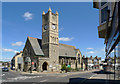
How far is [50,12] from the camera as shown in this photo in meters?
52.0

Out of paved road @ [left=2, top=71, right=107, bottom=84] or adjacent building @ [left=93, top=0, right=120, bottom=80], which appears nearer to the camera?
adjacent building @ [left=93, top=0, right=120, bottom=80]

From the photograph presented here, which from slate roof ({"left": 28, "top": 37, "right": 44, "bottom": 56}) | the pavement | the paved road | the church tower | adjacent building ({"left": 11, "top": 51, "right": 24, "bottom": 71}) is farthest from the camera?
adjacent building ({"left": 11, "top": 51, "right": 24, "bottom": 71})

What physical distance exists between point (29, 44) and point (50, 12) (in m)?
15.5

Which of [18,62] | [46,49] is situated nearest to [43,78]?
[46,49]

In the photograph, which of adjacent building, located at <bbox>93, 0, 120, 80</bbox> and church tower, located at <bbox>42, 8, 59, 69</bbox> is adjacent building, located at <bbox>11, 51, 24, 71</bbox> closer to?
church tower, located at <bbox>42, 8, 59, 69</bbox>

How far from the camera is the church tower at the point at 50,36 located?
50.0 metres

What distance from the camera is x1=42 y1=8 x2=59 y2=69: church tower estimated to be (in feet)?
164

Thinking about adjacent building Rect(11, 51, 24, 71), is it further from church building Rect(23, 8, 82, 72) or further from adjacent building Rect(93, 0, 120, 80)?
adjacent building Rect(93, 0, 120, 80)

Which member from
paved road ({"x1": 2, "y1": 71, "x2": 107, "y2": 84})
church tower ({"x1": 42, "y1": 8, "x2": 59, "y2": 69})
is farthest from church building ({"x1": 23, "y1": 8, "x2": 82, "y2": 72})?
paved road ({"x1": 2, "y1": 71, "x2": 107, "y2": 84})

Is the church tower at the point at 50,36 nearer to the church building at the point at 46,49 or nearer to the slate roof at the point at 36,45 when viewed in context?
the church building at the point at 46,49

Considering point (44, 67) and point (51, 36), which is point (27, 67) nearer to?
point (44, 67)

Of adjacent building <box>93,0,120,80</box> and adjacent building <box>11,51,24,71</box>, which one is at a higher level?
adjacent building <box>93,0,120,80</box>

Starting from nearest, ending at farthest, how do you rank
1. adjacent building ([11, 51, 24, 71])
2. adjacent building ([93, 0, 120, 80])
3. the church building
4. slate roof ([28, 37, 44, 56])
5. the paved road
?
adjacent building ([93, 0, 120, 80]) < the paved road < the church building < slate roof ([28, 37, 44, 56]) < adjacent building ([11, 51, 24, 71])

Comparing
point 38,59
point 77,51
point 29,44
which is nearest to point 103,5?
point 38,59
